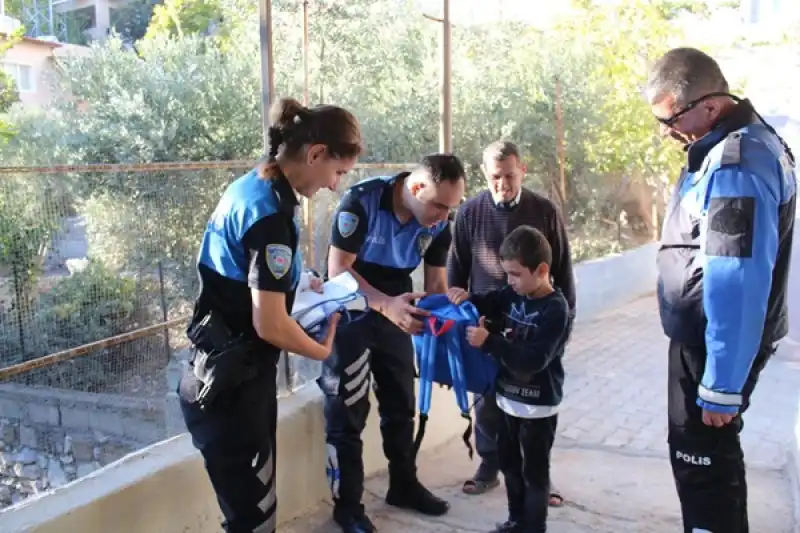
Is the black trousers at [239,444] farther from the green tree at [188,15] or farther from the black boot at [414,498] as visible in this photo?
the green tree at [188,15]

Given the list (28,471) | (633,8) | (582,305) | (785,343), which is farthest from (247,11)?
(785,343)

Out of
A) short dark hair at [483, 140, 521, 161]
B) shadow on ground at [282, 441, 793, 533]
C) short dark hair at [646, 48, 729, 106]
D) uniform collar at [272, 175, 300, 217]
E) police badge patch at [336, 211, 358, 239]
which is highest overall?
short dark hair at [646, 48, 729, 106]

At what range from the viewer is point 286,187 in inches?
87.7

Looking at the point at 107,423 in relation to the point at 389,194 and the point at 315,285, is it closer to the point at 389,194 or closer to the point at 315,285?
the point at 389,194

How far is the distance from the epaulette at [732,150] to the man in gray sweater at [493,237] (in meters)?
1.07

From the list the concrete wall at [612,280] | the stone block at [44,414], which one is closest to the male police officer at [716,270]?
the stone block at [44,414]

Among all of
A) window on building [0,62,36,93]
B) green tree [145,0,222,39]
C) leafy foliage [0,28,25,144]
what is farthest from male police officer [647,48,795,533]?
window on building [0,62,36,93]

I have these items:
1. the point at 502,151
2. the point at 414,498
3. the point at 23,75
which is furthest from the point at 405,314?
the point at 23,75

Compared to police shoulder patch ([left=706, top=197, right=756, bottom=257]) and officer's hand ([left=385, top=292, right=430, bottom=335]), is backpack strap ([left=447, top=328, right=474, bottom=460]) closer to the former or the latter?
officer's hand ([left=385, top=292, right=430, bottom=335])

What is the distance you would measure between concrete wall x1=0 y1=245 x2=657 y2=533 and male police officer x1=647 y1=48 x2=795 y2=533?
1.71 meters

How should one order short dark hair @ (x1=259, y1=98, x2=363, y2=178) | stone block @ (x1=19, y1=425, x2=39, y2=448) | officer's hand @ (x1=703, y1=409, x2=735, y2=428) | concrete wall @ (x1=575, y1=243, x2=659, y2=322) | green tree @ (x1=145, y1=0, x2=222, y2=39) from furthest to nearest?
green tree @ (x1=145, y1=0, x2=222, y2=39) < concrete wall @ (x1=575, y1=243, x2=659, y2=322) < stone block @ (x1=19, y1=425, x2=39, y2=448) < officer's hand @ (x1=703, y1=409, x2=735, y2=428) < short dark hair @ (x1=259, y1=98, x2=363, y2=178)

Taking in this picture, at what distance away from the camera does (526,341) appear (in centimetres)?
295

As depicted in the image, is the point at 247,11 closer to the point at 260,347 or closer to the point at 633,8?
the point at 633,8

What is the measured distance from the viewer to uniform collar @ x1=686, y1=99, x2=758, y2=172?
2.48 meters
